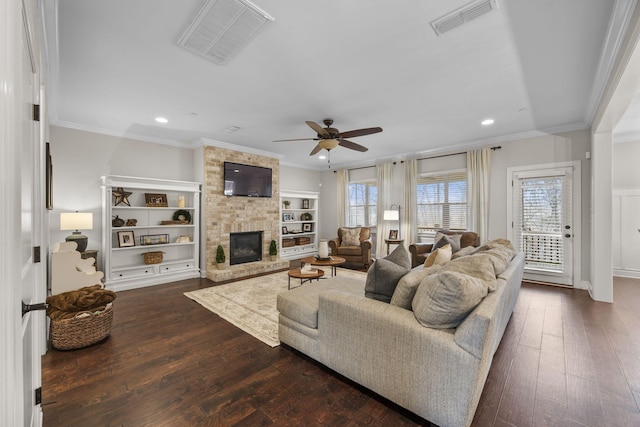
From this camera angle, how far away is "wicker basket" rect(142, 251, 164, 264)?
4836 mm

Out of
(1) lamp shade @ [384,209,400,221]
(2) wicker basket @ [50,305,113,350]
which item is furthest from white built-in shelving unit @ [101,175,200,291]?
(1) lamp shade @ [384,209,400,221]

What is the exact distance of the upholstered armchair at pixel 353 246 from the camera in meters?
5.99

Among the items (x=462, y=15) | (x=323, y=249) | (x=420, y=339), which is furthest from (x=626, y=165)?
(x=420, y=339)

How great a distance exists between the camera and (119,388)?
205 cm

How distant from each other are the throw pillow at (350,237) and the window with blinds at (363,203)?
1.06m

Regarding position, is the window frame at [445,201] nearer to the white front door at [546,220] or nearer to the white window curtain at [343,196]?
the white front door at [546,220]

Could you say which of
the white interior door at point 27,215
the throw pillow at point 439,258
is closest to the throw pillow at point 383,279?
the throw pillow at point 439,258

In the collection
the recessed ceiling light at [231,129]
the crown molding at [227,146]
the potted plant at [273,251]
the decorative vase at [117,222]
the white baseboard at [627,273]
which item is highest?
the recessed ceiling light at [231,129]

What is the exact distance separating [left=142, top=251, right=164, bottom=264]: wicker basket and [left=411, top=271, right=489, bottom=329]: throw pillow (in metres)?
4.71

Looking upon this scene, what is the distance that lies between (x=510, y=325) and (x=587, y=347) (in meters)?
0.64

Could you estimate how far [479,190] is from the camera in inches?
214

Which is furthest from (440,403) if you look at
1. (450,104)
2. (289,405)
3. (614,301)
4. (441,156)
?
(441,156)

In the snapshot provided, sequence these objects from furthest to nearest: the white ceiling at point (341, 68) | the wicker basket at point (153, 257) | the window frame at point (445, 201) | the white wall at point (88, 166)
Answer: the window frame at point (445, 201) < the wicker basket at point (153, 257) < the white wall at point (88, 166) < the white ceiling at point (341, 68)

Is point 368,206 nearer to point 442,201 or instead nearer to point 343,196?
point 343,196
